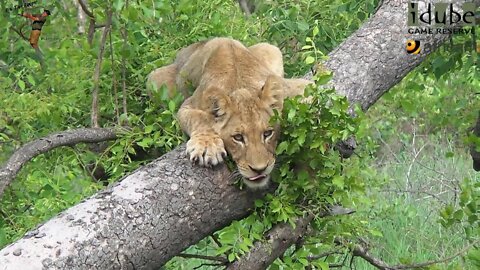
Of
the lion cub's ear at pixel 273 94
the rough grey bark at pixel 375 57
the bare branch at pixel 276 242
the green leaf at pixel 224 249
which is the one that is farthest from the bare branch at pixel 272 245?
the rough grey bark at pixel 375 57

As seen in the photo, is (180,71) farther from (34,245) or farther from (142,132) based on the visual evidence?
(34,245)

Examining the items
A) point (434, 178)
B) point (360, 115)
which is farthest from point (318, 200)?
point (434, 178)

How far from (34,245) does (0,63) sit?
212 centimetres

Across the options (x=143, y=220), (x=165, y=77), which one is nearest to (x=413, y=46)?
(x=165, y=77)

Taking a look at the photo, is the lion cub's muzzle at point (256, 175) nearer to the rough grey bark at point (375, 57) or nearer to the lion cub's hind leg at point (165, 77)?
the rough grey bark at point (375, 57)

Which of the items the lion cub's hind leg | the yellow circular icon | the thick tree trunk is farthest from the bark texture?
the yellow circular icon

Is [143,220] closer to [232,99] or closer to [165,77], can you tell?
[232,99]

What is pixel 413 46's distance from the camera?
3533mm

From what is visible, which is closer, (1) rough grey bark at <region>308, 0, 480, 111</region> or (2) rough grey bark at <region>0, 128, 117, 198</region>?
(2) rough grey bark at <region>0, 128, 117, 198</region>

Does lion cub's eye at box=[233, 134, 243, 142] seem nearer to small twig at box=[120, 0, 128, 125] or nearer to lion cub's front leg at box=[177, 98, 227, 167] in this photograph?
lion cub's front leg at box=[177, 98, 227, 167]

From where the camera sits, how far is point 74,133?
3156 millimetres

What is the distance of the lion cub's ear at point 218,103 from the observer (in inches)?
127

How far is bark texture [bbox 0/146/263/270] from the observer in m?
2.33

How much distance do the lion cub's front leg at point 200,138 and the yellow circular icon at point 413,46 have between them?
0.89 meters
